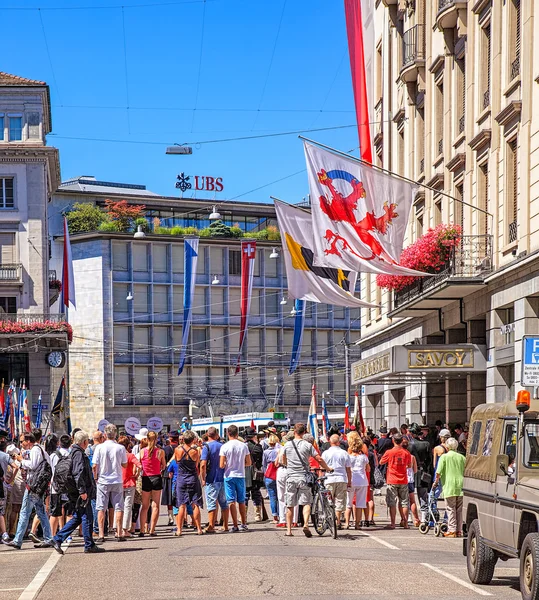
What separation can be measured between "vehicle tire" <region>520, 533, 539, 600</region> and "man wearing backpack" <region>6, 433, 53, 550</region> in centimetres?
999

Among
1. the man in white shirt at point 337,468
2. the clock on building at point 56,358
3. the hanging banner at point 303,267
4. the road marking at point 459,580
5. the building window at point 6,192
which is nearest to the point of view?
the road marking at point 459,580

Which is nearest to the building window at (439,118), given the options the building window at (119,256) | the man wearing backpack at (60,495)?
the man wearing backpack at (60,495)

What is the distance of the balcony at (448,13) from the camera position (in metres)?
34.3

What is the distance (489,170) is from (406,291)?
18.9 feet

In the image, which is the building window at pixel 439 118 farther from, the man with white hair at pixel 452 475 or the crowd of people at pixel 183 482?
the man with white hair at pixel 452 475

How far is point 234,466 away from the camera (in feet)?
76.4

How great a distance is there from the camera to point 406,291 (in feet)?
120

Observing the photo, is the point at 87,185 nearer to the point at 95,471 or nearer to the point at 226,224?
the point at 226,224

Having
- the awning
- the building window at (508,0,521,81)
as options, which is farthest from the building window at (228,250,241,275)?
the building window at (508,0,521,81)

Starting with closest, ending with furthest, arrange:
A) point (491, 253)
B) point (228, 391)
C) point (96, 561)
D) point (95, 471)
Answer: point (96, 561) → point (95, 471) → point (491, 253) → point (228, 391)

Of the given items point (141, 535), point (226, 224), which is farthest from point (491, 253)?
point (226, 224)

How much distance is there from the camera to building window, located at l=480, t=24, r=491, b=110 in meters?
32.4

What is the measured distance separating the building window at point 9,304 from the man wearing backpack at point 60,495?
1801 inches

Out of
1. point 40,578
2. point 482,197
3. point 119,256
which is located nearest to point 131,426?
point 482,197
